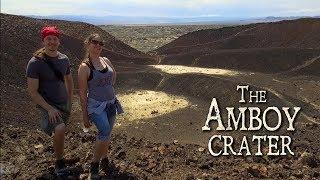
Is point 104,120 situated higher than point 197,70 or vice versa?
point 104,120

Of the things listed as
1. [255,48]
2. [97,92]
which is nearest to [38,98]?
[97,92]

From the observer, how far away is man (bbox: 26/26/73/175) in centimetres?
594

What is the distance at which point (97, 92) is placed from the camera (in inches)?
235

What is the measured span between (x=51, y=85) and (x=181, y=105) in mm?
10458

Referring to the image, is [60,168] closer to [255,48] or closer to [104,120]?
[104,120]

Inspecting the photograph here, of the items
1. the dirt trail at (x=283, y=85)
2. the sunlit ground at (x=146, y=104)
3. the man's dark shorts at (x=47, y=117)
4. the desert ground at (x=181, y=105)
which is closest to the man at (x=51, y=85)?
the man's dark shorts at (x=47, y=117)

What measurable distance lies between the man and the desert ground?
0.81 metres

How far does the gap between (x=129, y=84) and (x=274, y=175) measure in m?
13.2

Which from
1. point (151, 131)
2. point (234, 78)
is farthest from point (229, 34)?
point (151, 131)

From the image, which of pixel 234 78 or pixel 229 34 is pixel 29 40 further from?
pixel 229 34

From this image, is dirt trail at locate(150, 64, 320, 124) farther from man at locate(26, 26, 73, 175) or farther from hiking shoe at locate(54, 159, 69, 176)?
man at locate(26, 26, 73, 175)

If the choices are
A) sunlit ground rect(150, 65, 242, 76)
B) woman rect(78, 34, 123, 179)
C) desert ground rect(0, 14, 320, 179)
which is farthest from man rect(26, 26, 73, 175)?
sunlit ground rect(150, 65, 242, 76)

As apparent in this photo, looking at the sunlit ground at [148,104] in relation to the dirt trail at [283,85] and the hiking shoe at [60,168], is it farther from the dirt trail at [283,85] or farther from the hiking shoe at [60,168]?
the hiking shoe at [60,168]

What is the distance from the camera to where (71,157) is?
742 cm
